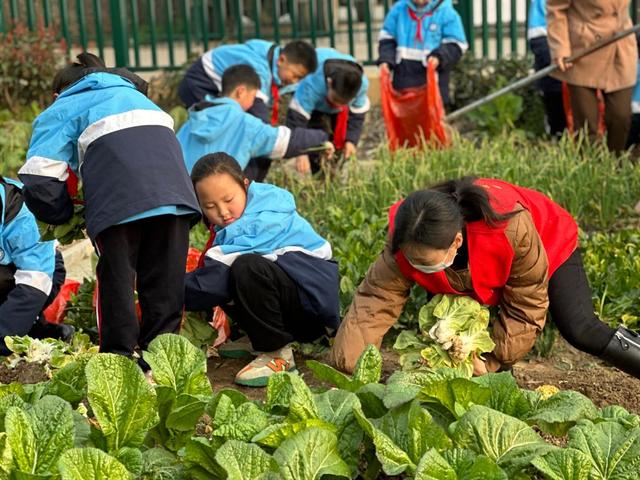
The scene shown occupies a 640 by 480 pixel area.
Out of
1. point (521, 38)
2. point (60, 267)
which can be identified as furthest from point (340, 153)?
point (521, 38)

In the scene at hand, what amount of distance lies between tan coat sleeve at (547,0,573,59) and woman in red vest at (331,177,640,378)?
3491 mm

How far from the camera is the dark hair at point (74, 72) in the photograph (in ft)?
14.2

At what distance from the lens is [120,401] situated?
2.77 m

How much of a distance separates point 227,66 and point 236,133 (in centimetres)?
127

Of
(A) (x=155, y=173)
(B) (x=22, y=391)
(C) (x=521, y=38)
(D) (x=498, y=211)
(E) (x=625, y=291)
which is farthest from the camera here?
(C) (x=521, y=38)

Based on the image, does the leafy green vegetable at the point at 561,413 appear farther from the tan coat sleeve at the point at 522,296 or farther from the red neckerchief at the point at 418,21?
the red neckerchief at the point at 418,21

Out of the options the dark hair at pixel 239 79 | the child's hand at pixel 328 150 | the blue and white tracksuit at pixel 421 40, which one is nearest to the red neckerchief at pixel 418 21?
the blue and white tracksuit at pixel 421 40

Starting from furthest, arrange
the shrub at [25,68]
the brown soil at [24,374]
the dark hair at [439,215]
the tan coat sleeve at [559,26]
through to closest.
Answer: the shrub at [25,68]
the tan coat sleeve at [559,26]
the brown soil at [24,374]
the dark hair at [439,215]

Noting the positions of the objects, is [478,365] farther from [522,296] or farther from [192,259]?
[192,259]

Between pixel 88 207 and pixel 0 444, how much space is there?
1.58 meters

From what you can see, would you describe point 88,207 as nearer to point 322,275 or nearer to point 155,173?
point 155,173

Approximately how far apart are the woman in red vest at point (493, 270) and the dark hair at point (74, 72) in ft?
4.35

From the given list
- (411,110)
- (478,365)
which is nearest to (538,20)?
(411,110)

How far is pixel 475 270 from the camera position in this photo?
12.7 ft
